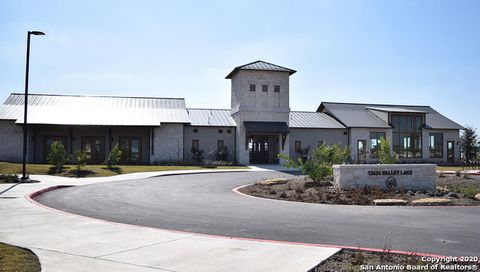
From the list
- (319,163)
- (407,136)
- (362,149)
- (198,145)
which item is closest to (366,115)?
(407,136)

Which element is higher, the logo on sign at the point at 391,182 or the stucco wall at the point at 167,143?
the stucco wall at the point at 167,143

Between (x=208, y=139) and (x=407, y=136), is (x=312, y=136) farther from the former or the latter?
(x=407, y=136)

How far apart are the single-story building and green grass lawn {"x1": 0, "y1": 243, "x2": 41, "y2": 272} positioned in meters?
29.7

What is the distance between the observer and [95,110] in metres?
39.0

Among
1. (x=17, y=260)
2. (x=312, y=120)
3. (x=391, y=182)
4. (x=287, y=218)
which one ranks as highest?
(x=312, y=120)

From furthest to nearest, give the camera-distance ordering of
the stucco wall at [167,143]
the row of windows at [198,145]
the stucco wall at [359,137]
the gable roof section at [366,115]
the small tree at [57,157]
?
the gable roof section at [366,115] → the stucco wall at [359,137] → the row of windows at [198,145] → the stucco wall at [167,143] → the small tree at [57,157]

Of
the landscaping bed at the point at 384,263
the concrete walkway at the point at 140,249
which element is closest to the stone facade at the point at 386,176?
the concrete walkway at the point at 140,249

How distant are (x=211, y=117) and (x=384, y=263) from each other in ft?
120

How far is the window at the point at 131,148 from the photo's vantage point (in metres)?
38.1

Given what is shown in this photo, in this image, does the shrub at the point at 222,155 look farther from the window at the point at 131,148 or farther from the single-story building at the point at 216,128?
the window at the point at 131,148

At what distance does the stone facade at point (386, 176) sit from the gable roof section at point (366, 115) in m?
25.2

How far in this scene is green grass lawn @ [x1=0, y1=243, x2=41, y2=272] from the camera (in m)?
5.68

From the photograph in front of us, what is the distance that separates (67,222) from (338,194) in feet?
30.8

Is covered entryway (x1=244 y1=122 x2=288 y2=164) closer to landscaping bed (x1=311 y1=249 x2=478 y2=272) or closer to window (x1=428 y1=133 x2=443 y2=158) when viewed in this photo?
window (x1=428 y1=133 x2=443 y2=158)
